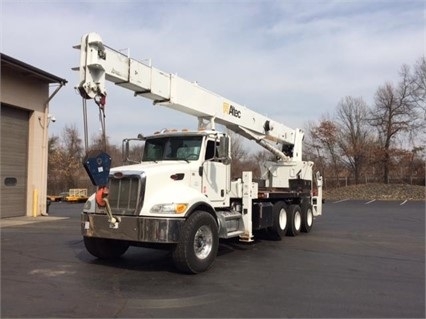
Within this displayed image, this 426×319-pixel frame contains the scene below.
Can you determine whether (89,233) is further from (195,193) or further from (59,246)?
(59,246)

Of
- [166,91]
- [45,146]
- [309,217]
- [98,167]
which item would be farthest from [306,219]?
[45,146]

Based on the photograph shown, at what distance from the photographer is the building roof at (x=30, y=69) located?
17422 millimetres

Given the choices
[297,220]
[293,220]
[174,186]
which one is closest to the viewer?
[174,186]

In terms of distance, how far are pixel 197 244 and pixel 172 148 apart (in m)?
2.66

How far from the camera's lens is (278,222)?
1328 cm

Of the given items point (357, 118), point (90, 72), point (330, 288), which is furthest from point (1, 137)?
point (357, 118)

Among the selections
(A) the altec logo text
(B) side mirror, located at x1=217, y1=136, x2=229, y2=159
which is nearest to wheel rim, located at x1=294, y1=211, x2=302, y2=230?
(A) the altec logo text

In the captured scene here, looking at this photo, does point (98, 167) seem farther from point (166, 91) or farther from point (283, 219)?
point (283, 219)

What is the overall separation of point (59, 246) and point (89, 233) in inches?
124

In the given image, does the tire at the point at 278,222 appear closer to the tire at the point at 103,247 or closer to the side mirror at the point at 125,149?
the side mirror at the point at 125,149

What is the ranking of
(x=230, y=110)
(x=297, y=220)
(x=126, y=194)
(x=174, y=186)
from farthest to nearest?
(x=297, y=220), (x=230, y=110), (x=174, y=186), (x=126, y=194)

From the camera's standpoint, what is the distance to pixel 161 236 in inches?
318

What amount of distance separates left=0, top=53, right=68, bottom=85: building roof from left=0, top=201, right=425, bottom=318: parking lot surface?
26.1 ft

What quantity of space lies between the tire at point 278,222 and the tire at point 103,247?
5.02m
